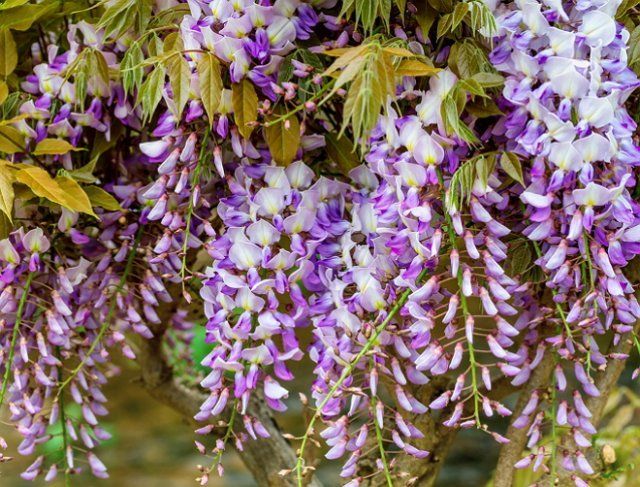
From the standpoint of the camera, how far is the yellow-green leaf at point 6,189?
0.87 m

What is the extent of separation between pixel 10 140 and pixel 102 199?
4.6 inches

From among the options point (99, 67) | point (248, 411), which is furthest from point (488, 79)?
point (248, 411)

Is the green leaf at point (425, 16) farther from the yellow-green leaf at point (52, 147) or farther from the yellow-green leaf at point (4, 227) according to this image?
the yellow-green leaf at point (4, 227)

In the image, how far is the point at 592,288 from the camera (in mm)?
811

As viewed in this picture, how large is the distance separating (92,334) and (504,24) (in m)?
0.59

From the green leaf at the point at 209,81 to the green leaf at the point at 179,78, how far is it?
0.04ft

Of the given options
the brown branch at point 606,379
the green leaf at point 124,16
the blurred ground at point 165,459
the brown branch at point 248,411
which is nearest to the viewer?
the green leaf at point 124,16

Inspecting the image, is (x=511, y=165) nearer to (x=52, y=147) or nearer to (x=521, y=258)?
(x=521, y=258)

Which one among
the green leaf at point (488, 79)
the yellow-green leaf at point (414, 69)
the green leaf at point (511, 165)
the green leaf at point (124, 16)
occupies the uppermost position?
the green leaf at point (124, 16)

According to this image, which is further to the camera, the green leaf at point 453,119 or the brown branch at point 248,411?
the brown branch at point 248,411

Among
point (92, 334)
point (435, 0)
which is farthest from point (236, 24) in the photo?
point (92, 334)

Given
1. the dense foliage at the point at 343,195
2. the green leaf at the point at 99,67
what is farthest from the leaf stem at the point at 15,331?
the green leaf at the point at 99,67

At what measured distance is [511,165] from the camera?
81 cm

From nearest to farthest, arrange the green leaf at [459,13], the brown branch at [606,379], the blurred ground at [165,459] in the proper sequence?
the green leaf at [459,13] → the brown branch at [606,379] → the blurred ground at [165,459]
